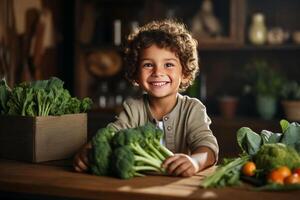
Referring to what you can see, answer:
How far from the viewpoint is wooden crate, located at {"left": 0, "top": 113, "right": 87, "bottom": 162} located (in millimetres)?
1659

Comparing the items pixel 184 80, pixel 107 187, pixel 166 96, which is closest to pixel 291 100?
pixel 184 80

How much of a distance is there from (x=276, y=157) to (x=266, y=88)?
2547 millimetres

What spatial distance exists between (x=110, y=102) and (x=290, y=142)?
9.70 ft

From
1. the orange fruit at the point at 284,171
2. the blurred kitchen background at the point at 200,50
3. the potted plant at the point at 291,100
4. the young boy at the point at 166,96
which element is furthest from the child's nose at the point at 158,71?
the potted plant at the point at 291,100

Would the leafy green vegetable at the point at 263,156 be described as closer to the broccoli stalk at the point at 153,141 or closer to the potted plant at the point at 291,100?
the broccoli stalk at the point at 153,141

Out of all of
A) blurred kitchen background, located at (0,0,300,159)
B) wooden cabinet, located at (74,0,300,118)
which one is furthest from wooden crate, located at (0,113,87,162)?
wooden cabinet, located at (74,0,300,118)

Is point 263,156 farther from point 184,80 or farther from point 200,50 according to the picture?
point 200,50

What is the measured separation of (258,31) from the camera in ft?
12.6

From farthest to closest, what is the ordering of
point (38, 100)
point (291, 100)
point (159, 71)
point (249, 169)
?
1. point (291, 100)
2. point (159, 71)
3. point (38, 100)
4. point (249, 169)

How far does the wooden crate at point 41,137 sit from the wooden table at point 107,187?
17cm

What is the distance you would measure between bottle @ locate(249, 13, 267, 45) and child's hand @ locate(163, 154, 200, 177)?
8.50 feet

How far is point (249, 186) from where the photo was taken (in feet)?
4.19

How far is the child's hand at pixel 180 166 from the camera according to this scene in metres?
1.39

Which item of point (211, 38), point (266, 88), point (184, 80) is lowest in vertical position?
point (266, 88)
